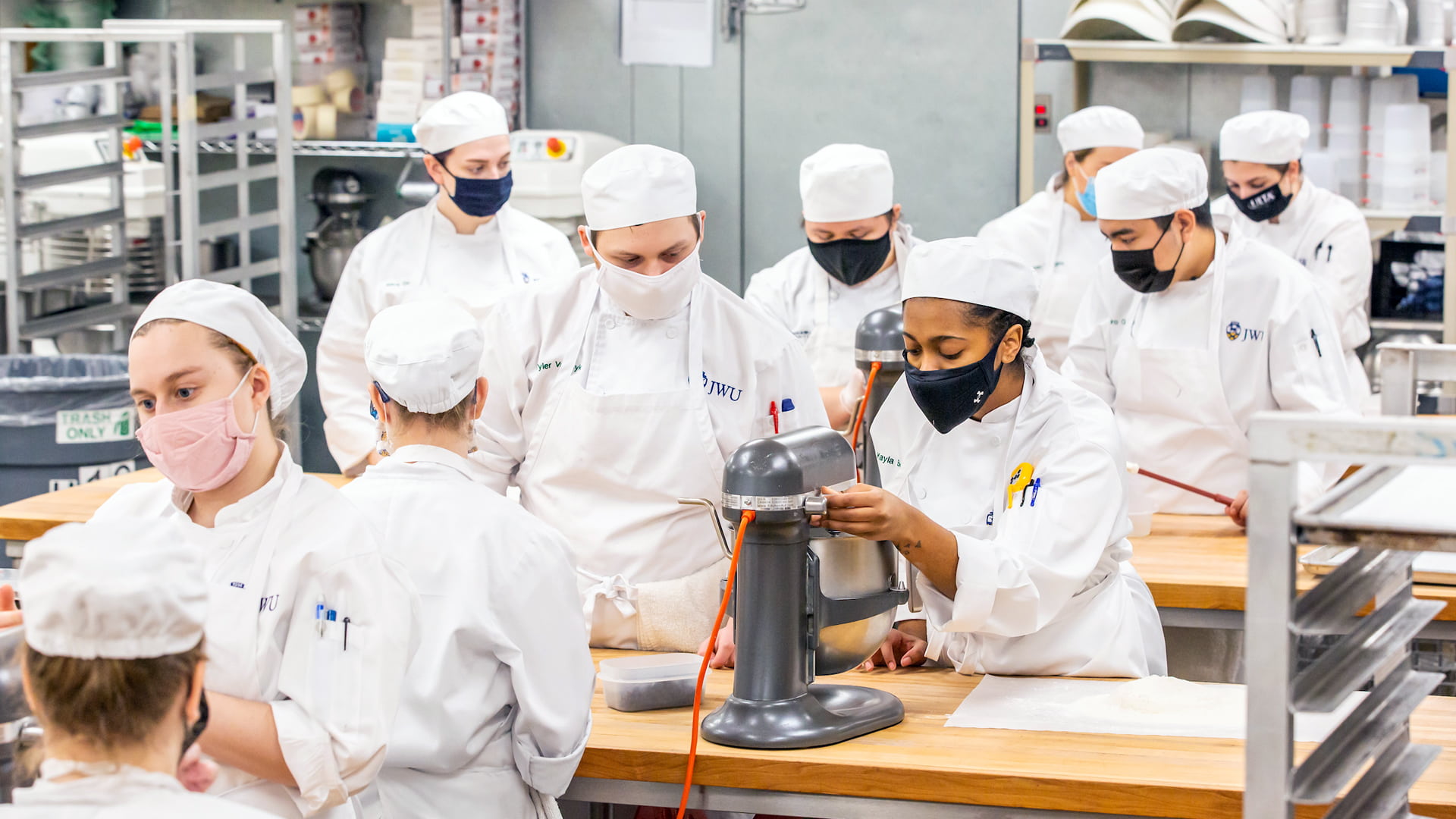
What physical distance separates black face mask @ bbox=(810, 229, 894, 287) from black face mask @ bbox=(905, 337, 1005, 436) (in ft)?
4.56

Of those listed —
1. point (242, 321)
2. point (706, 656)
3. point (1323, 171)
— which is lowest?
point (706, 656)

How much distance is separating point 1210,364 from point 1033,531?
1.34 m

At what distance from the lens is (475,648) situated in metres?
1.93

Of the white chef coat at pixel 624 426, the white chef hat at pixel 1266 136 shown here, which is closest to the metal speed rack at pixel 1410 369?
the white chef coat at pixel 624 426

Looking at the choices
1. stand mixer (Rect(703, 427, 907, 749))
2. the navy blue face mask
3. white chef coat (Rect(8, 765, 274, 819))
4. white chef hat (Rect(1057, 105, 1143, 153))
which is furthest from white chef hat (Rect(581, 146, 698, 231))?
white chef hat (Rect(1057, 105, 1143, 153))

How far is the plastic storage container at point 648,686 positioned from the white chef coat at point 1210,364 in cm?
144

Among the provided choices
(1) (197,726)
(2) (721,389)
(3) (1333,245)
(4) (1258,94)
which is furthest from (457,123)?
(4) (1258,94)

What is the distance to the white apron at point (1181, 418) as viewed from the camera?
11.2 feet

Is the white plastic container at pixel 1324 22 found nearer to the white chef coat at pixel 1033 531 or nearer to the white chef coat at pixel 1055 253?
the white chef coat at pixel 1055 253

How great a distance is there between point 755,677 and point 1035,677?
56 centimetres

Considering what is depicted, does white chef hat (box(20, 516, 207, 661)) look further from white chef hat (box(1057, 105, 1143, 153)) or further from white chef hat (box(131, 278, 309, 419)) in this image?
white chef hat (box(1057, 105, 1143, 153))

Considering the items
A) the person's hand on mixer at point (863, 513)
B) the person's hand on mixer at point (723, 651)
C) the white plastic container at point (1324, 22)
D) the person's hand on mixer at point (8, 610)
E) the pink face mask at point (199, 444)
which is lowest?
the person's hand on mixer at point (723, 651)

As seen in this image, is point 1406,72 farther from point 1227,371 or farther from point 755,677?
point 755,677

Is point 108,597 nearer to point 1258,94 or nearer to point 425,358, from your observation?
point 425,358
